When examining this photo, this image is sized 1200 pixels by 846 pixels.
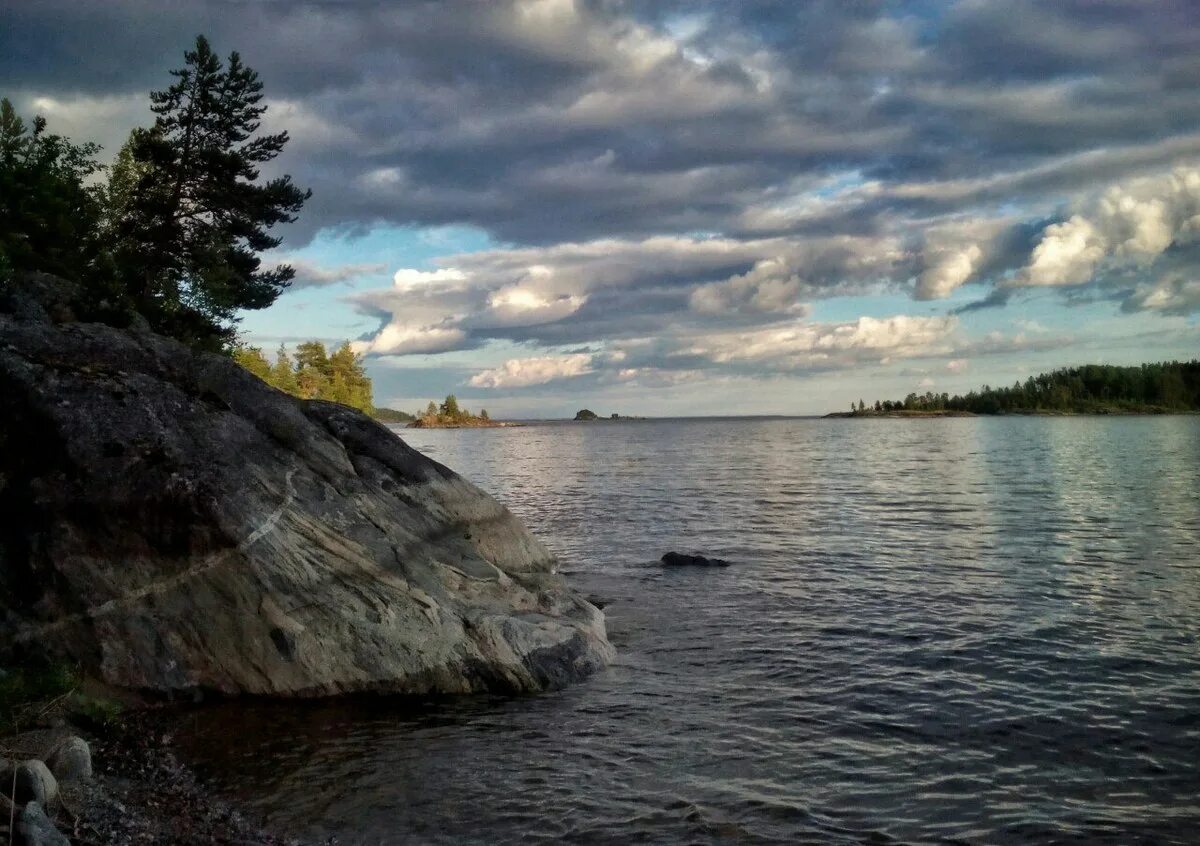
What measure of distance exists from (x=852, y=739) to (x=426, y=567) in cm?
952

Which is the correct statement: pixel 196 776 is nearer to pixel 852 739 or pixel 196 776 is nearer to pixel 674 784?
pixel 674 784

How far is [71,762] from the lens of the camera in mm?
11164

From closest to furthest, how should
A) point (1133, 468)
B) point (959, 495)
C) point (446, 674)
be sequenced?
point (446, 674) < point (959, 495) < point (1133, 468)

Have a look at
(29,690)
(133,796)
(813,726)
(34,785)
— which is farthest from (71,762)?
(813,726)

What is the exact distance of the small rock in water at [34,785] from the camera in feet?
31.5

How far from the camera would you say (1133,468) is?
242ft

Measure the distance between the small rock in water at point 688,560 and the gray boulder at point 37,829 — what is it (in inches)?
989

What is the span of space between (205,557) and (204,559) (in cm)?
4

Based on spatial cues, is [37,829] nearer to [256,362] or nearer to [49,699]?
[49,699]

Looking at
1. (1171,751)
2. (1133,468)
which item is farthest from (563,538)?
(1133,468)

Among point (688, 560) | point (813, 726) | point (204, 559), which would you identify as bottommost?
point (813, 726)

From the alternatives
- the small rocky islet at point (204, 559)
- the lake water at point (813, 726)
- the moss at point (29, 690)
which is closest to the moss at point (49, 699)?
the moss at point (29, 690)

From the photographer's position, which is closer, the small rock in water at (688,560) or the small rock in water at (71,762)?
the small rock in water at (71,762)

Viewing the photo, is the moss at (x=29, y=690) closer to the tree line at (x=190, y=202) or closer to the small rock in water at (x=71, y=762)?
the small rock in water at (x=71, y=762)
